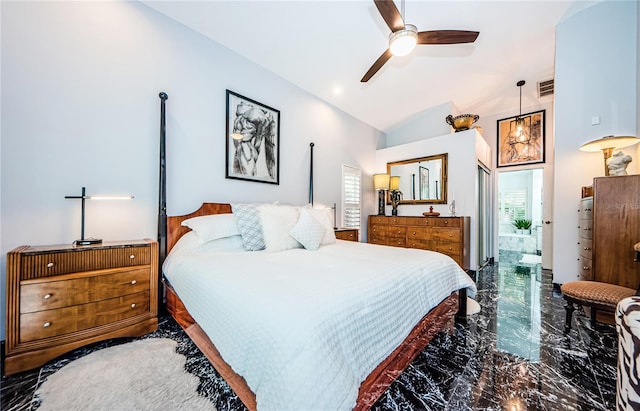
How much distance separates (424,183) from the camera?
462 centimetres

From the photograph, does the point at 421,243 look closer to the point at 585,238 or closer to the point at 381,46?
the point at 585,238

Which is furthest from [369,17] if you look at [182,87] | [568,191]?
[568,191]

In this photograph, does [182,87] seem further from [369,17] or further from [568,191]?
[568,191]

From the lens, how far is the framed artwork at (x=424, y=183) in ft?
15.1

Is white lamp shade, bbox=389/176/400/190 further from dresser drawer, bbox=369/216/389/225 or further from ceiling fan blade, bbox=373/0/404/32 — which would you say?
ceiling fan blade, bbox=373/0/404/32

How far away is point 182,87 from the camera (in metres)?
2.59

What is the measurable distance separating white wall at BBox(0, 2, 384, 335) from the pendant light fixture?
5.33 metres

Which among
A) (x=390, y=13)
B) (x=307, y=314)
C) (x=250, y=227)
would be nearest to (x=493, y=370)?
(x=307, y=314)

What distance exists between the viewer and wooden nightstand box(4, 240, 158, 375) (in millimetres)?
1458

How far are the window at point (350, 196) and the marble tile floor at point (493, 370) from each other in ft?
8.75

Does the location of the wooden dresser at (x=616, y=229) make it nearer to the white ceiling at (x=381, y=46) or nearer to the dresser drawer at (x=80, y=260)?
the white ceiling at (x=381, y=46)

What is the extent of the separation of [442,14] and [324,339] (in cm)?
370

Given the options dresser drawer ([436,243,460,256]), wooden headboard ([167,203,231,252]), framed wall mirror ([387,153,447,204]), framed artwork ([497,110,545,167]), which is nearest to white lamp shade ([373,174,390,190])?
framed wall mirror ([387,153,447,204])

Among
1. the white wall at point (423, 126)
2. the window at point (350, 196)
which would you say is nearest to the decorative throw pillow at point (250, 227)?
the window at point (350, 196)
